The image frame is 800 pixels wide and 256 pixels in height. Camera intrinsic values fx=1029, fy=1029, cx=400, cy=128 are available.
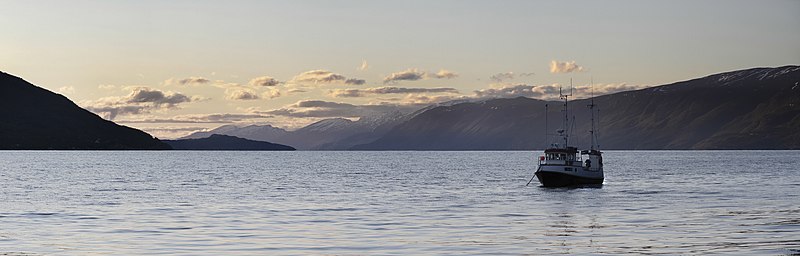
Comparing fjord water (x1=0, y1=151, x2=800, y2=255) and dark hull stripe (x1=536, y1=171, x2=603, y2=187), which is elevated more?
dark hull stripe (x1=536, y1=171, x2=603, y2=187)

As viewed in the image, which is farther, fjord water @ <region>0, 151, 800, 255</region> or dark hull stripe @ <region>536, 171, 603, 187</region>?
dark hull stripe @ <region>536, 171, 603, 187</region>

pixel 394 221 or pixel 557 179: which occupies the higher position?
pixel 557 179

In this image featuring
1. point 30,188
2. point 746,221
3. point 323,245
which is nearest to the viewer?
point 323,245

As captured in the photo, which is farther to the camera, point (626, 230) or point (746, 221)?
point (746, 221)

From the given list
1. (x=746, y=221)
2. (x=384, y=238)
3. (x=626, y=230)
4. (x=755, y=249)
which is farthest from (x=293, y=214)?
(x=755, y=249)

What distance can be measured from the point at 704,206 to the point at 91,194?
58.4m

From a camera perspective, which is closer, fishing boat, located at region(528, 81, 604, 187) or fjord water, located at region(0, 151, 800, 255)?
fjord water, located at region(0, 151, 800, 255)

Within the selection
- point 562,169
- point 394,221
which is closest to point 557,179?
point 562,169

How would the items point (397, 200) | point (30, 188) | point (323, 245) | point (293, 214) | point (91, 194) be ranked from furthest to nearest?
1. point (30, 188)
2. point (91, 194)
3. point (397, 200)
4. point (293, 214)
5. point (323, 245)

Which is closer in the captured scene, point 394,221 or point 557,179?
point 394,221

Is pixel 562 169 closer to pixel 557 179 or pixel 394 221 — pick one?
pixel 557 179

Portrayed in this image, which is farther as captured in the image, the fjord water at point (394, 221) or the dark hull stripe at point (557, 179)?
the dark hull stripe at point (557, 179)

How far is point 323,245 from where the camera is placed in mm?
50688

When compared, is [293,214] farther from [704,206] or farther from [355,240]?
[704,206]
